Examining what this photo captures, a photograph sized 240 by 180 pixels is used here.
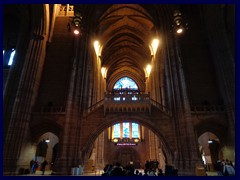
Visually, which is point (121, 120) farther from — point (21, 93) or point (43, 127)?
point (21, 93)

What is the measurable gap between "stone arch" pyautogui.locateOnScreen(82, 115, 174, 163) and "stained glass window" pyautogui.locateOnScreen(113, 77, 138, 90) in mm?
23459

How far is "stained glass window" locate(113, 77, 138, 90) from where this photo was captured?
39688 mm

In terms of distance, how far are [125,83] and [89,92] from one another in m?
22.9

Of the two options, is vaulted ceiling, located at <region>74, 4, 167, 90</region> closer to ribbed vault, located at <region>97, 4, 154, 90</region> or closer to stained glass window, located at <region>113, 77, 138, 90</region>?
ribbed vault, located at <region>97, 4, 154, 90</region>

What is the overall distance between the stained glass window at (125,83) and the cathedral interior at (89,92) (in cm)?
1793

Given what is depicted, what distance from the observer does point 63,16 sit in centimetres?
2136

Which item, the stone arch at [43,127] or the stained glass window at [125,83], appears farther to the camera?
the stained glass window at [125,83]

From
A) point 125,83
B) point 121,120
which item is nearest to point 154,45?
point 121,120

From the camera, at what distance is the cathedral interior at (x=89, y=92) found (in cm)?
1424

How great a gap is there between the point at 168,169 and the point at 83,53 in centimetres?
1371

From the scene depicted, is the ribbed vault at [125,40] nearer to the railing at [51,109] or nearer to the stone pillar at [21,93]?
the stone pillar at [21,93]

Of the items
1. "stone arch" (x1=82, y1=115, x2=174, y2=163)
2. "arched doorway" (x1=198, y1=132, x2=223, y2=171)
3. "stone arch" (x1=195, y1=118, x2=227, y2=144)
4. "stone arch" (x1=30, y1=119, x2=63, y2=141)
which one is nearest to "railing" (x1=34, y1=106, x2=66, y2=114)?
"stone arch" (x1=30, y1=119, x2=63, y2=141)

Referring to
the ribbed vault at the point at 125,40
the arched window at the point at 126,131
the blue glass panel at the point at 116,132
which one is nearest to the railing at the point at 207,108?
the ribbed vault at the point at 125,40

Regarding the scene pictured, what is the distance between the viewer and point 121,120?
53.3 feet
